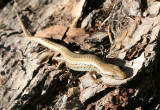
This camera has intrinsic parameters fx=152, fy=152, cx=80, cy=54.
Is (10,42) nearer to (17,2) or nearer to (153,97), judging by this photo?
(17,2)

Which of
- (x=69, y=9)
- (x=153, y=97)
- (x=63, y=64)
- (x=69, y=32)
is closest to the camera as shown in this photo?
(x=153, y=97)

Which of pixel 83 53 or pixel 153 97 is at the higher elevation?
pixel 83 53

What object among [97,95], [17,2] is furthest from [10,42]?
[97,95]

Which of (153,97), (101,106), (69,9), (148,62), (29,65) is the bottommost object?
(153,97)
